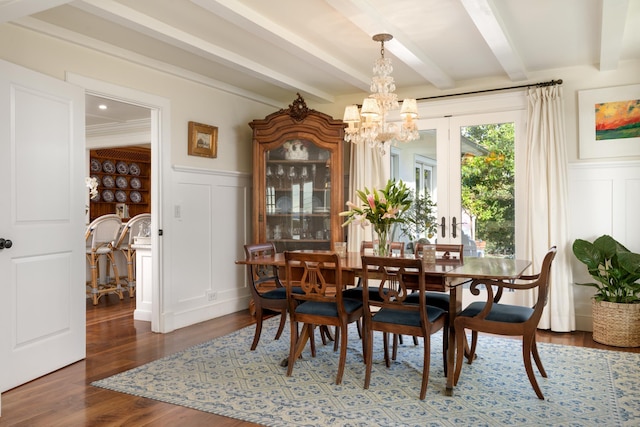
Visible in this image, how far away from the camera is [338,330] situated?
3.95 meters

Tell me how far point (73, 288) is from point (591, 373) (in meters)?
3.64

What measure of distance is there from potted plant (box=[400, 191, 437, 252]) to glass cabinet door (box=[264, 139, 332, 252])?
2.88 ft

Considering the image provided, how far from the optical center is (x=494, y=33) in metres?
3.55

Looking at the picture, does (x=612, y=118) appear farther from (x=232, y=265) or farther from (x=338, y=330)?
(x=232, y=265)

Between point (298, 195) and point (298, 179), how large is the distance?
0.17 metres

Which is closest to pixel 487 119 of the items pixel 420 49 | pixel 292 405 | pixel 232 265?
pixel 420 49

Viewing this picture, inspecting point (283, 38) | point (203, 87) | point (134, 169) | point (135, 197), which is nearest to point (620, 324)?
point (283, 38)

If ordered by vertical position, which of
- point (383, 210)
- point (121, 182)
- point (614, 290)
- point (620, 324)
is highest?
point (121, 182)

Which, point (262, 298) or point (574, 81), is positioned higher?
point (574, 81)

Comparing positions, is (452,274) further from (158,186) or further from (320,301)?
(158,186)

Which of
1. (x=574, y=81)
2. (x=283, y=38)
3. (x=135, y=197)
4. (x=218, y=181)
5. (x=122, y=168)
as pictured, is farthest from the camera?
(x=135, y=197)

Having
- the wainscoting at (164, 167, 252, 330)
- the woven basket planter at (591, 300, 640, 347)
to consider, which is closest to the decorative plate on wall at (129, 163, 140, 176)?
the wainscoting at (164, 167, 252, 330)

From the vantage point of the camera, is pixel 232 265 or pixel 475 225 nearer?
pixel 475 225

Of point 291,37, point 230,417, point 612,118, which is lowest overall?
point 230,417
